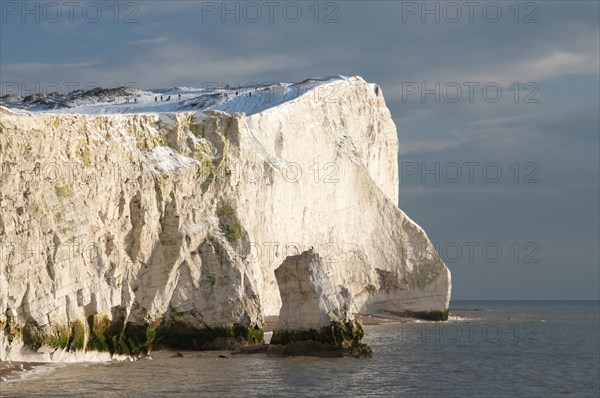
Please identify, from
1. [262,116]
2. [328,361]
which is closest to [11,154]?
[328,361]

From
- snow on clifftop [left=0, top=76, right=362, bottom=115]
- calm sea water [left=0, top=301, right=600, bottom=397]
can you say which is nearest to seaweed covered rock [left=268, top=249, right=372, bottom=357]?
calm sea water [left=0, top=301, right=600, bottom=397]

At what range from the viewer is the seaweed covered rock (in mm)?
38969

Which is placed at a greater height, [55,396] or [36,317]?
[36,317]

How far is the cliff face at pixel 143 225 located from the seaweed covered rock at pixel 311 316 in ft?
3.23

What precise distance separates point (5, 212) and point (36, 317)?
11.2ft

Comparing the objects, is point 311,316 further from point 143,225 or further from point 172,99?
point 172,99

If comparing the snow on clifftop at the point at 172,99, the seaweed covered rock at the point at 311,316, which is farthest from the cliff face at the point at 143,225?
the snow on clifftop at the point at 172,99

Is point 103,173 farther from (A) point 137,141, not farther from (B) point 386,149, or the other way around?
(B) point 386,149

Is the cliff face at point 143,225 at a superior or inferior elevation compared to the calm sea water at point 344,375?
superior

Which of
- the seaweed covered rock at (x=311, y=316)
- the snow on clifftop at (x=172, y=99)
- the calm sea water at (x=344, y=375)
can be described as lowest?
the calm sea water at (x=344, y=375)

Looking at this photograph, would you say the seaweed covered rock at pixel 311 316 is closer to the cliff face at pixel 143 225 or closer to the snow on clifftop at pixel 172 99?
the cliff face at pixel 143 225

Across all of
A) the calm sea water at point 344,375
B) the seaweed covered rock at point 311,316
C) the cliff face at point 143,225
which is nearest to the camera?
the calm sea water at point 344,375

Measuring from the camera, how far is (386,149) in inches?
3300

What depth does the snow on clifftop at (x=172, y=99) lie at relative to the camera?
2534 inches
